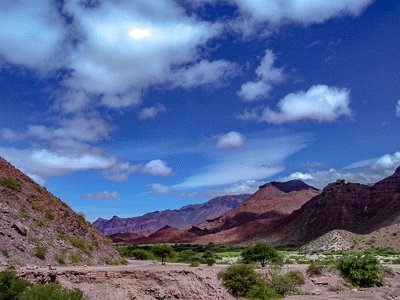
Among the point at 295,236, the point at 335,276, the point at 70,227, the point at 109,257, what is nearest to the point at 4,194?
the point at 70,227

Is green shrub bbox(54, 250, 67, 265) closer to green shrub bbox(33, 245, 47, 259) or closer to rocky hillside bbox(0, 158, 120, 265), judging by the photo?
rocky hillside bbox(0, 158, 120, 265)

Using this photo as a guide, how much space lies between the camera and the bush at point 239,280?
29125 mm

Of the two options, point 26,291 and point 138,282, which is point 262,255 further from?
point 26,291

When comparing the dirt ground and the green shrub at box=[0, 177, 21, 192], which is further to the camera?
the green shrub at box=[0, 177, 21, 192]

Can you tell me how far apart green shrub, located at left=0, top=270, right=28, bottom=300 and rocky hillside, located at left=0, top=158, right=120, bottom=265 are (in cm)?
1017

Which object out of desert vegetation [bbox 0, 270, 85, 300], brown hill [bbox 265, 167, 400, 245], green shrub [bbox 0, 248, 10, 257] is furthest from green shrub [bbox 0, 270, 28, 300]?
brown hill [bbox 265, 167, 400, 245]

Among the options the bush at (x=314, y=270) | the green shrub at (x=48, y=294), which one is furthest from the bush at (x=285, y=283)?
the green shrub at (x=48, y=294)

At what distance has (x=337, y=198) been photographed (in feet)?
458

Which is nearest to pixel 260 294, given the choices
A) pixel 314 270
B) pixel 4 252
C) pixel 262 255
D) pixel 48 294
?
pixel 314 270

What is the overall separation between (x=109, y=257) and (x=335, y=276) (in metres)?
20.1

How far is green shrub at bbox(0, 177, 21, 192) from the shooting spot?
138 feet

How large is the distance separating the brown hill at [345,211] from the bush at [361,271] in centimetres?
7822

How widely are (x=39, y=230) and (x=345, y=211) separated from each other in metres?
111

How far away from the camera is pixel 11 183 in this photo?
42656mm
